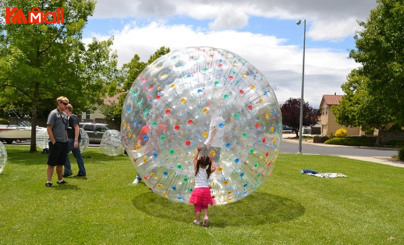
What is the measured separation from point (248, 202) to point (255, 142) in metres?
1.54

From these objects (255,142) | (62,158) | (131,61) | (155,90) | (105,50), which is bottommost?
(62,158)

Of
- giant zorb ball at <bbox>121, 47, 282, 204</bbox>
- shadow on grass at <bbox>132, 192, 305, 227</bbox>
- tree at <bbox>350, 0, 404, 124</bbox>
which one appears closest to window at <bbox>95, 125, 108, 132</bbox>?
tree at <bbox>350, 0, 404, 124</bbox>

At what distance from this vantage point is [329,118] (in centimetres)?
5625

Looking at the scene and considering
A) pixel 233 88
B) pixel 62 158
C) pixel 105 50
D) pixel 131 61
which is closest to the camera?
pixel 233 88

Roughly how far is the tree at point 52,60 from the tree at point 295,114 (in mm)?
37918

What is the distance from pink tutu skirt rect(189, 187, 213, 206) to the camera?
5.74 metres

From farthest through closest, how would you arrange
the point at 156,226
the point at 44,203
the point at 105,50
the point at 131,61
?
the point at 131,61 < the point at 105,50 < the point at 44,203 < the point at 156,226

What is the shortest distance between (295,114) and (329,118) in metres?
7.29

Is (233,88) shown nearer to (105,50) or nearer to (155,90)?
(155,90)

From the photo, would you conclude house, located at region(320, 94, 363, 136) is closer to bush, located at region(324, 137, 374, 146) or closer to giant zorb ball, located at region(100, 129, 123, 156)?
bush, located at region(324, 137, 374, 146)

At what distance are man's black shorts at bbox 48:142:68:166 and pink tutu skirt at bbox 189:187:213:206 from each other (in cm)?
366

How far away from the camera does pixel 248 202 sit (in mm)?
7281

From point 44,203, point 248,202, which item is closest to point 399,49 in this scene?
point 248,202

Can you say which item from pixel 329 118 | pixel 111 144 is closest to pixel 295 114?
pixel 329 118
